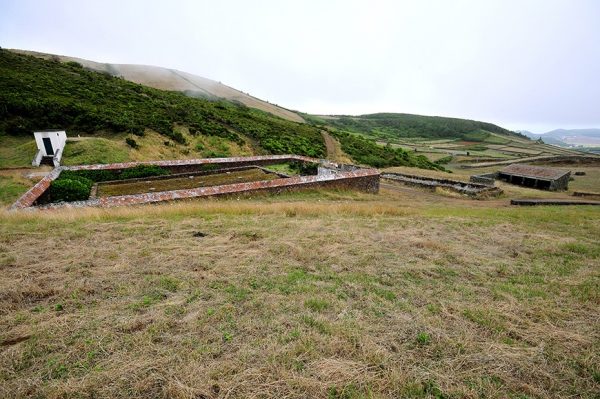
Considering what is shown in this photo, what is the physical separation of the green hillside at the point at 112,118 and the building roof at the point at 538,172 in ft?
37.7

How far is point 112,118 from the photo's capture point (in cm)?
2812

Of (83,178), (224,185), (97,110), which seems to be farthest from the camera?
(97,110)

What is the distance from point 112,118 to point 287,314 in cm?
3097

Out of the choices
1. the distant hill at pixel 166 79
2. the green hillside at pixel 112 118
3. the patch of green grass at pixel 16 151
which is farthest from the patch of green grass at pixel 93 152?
the distant hill at pixel 166 79

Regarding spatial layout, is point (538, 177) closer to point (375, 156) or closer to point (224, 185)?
point (375, 156)

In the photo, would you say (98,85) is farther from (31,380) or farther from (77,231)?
(31,380)

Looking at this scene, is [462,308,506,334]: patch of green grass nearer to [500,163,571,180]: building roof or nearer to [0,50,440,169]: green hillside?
[0,50,440,169]: green hillside

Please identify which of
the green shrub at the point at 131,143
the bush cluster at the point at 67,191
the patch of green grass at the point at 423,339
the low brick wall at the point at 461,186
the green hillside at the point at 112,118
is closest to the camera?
the patch of green grass at the point at 423,339

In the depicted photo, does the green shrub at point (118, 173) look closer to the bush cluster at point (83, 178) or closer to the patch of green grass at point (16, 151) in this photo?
the bush cluster at point (83, 178)

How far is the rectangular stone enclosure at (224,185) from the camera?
12.0 metres

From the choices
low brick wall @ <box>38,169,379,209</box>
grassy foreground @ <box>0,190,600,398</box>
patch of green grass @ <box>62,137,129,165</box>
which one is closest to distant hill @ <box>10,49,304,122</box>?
patch of green grass @ <box>62,137,129,165</box>

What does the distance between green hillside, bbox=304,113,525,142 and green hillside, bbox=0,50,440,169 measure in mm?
74671

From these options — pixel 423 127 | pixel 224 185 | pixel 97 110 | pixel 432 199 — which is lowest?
pixel 432 199

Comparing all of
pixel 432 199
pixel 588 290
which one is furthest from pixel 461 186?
pixel 588 290
